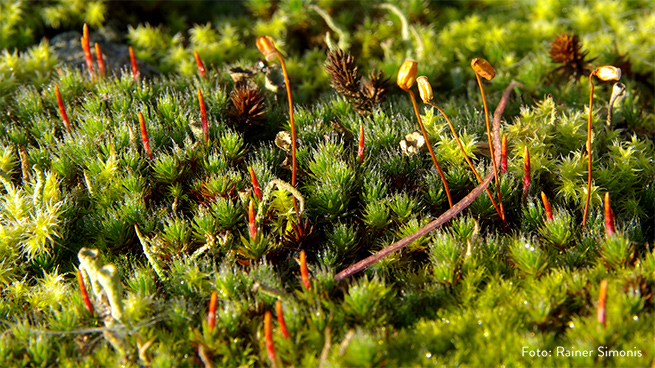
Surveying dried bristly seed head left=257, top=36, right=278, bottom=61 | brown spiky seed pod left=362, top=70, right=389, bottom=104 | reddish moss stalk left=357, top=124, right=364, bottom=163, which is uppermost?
dried bristly seed head left=257, top=36, right=278, bottom=61

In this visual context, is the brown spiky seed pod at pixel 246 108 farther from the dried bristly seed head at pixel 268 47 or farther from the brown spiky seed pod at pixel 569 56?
the brown spiky seed pod at pixel 569 56

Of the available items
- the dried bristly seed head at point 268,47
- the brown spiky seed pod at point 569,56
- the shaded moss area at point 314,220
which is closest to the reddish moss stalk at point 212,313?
the shaded moss area at point 314,220

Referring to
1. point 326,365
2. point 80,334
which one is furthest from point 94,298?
point 326,365

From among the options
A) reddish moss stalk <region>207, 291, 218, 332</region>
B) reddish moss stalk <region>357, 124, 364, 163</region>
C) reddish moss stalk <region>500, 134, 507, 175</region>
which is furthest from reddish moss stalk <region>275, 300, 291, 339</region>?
reddish moss stalk <region>500, 134, 507, 175</region>

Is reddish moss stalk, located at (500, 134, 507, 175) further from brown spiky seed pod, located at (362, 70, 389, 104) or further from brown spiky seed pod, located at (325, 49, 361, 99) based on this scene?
brown spiky seed pod, located at (325, 49, 361, 99)

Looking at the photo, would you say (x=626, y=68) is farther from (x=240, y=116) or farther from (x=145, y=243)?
(x=145, y=243)

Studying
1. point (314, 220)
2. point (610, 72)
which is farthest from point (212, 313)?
point (610, 72)
